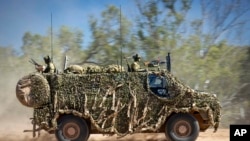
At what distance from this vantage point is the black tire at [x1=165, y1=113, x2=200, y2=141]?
13.3 meters

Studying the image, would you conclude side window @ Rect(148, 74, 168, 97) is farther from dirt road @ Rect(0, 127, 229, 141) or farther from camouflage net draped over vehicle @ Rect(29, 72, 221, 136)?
dirt road @ Rect(0, 127, 229, 141)

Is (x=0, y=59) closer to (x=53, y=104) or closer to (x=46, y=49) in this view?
(x=46, y=49)

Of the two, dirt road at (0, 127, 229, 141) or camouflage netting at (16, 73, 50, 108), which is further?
dirt road at (0, 127, 229, 141)

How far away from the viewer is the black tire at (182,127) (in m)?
13.3

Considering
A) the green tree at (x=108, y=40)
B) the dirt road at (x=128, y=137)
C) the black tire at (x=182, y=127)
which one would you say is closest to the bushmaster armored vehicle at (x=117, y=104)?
the black tire at (x=182, y=127)

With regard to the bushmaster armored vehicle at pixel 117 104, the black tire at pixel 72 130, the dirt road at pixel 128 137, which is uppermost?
the bushmaster armored vehicle at pixel 117 104

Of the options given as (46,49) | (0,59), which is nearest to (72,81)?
(46,49)

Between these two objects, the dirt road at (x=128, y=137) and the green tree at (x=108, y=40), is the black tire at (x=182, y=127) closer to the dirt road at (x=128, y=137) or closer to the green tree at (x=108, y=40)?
the dirt road at (x=128, y=137)

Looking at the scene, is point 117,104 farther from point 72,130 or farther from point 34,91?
point 34,91

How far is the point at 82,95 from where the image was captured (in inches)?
537

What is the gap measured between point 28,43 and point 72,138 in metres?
14.6

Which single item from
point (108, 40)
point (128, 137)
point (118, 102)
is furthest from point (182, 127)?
point (108, 40)

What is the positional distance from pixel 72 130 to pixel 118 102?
151 cm

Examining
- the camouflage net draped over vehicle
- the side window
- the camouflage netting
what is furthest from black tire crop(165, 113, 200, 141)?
the camouflage netting
